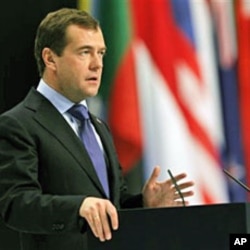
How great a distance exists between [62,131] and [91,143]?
108 mm

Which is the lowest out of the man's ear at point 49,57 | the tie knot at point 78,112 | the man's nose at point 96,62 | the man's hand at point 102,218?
the man's hand at point 102,218

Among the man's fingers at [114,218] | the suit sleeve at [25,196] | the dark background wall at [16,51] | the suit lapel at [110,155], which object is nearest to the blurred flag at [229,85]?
the dark background wall at [16,51]

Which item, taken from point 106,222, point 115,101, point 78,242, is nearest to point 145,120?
point 115,101

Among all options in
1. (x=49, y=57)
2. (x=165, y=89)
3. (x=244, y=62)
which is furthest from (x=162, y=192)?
(x=244, y=62)

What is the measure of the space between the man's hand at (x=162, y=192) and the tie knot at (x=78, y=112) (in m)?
0.26

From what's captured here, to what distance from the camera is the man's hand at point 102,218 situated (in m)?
1.15

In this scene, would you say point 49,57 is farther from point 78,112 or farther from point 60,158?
point 60,158

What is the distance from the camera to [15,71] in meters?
2.45

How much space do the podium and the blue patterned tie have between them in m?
0.48

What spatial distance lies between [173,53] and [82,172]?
1102 mm

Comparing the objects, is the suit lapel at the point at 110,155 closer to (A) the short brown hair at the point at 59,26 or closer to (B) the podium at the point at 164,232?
(A) the short brown hair at the point at 59,26

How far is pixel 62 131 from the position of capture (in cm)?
162

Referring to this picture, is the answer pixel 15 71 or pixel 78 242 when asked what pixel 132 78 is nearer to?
pixel 15 71

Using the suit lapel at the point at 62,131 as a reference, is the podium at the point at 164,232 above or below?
below
